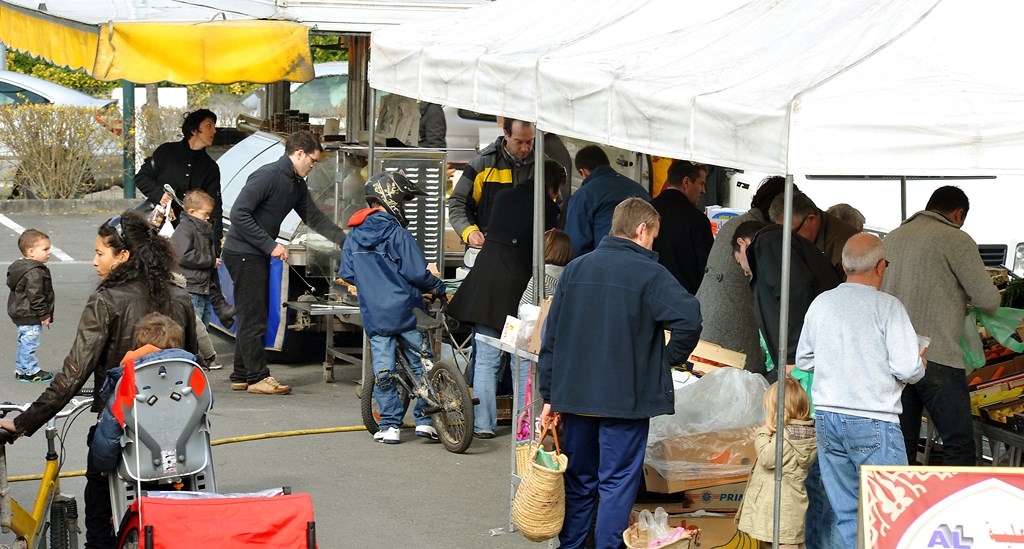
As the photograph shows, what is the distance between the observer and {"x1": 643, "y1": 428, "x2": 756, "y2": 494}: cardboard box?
654 centimetres

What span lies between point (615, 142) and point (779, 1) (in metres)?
1.35

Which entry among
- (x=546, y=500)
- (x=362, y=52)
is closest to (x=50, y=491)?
(x=546, y=500)

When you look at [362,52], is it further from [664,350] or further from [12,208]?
[12,208]

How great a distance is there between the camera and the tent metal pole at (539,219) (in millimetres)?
7469

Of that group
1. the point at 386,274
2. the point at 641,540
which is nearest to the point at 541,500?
the point at 641,540

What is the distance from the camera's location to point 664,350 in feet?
20.8

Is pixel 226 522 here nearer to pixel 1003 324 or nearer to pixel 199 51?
pixel 1003 324

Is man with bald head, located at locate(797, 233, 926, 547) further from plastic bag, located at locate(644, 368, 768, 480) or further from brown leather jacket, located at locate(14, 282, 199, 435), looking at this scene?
brown leather jacket, located at locate(14, 282, 199, 435)

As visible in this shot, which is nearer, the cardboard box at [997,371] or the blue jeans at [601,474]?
the blue jeans at [601,474]

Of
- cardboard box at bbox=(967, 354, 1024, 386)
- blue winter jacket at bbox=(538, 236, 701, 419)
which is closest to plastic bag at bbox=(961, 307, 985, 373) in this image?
cardboard box at bbox=(967, 354, 1024, 386)

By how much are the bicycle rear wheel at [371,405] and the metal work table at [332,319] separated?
519 mm

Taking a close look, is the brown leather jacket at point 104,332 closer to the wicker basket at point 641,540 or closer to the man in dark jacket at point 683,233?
the wicker basket at point 641,540

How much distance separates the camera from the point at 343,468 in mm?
8625

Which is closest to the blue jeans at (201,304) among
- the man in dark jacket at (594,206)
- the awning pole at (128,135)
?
the man in dark jacket at (594,206)
